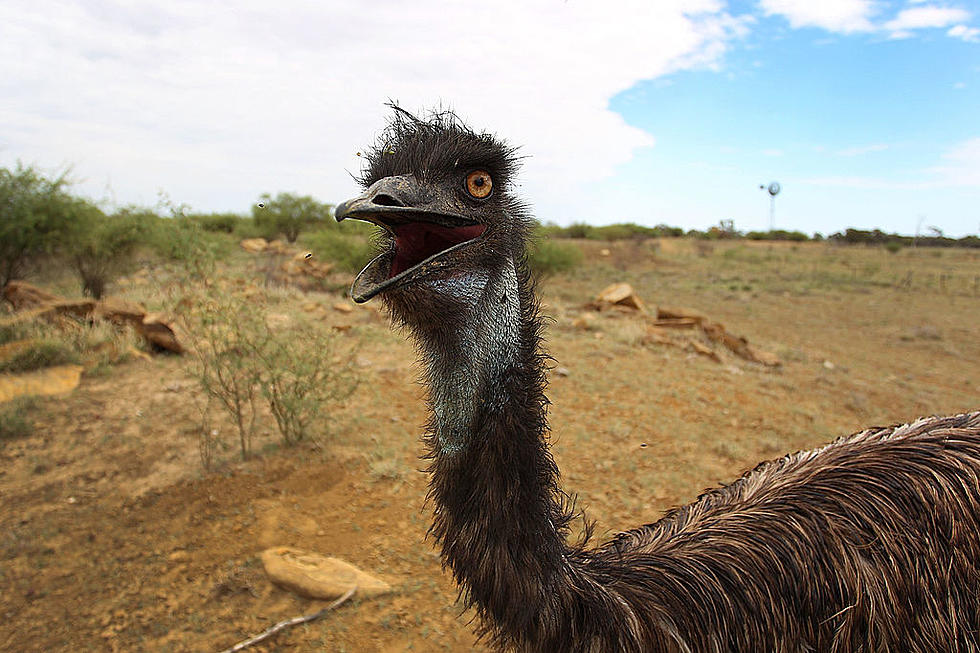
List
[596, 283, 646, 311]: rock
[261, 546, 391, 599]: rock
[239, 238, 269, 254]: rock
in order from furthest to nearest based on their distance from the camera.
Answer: [239, 238, 269, 254]: rock
[596, 283, 646, 311]: rock
[261, 546, 391, 599]: rock

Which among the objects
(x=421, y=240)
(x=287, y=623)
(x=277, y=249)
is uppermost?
(x=277, y=249)

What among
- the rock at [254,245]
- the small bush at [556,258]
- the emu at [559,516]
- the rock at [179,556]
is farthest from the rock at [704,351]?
the rock at [254,245]

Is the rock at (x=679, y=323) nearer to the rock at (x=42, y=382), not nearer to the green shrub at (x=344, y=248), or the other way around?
the green shrub at (x=344, y=248)

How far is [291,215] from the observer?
1035 inches

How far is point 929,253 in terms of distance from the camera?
36031 millimetres

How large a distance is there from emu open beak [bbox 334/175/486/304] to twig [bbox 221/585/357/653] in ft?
7.56

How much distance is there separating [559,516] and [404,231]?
0.91 metres

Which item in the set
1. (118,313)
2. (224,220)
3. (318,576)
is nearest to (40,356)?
(118,313)

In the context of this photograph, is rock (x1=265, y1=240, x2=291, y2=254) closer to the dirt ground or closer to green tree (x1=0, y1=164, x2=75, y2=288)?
green tree (x1=0, y1=164, x2=75, y2=288)

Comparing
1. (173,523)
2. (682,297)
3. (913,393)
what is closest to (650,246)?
(682,297)

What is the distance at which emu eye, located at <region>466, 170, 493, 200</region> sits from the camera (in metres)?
1.53

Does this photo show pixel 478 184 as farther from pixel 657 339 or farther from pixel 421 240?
pixel 657 339

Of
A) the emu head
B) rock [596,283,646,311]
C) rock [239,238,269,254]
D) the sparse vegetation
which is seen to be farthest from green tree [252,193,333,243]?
the emu head

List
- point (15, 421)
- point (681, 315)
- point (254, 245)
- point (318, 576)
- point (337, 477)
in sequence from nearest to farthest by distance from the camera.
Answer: point (318, 576) → point (337, 477) → point (15, 421) → point (681, 315) → point (254, 245)
